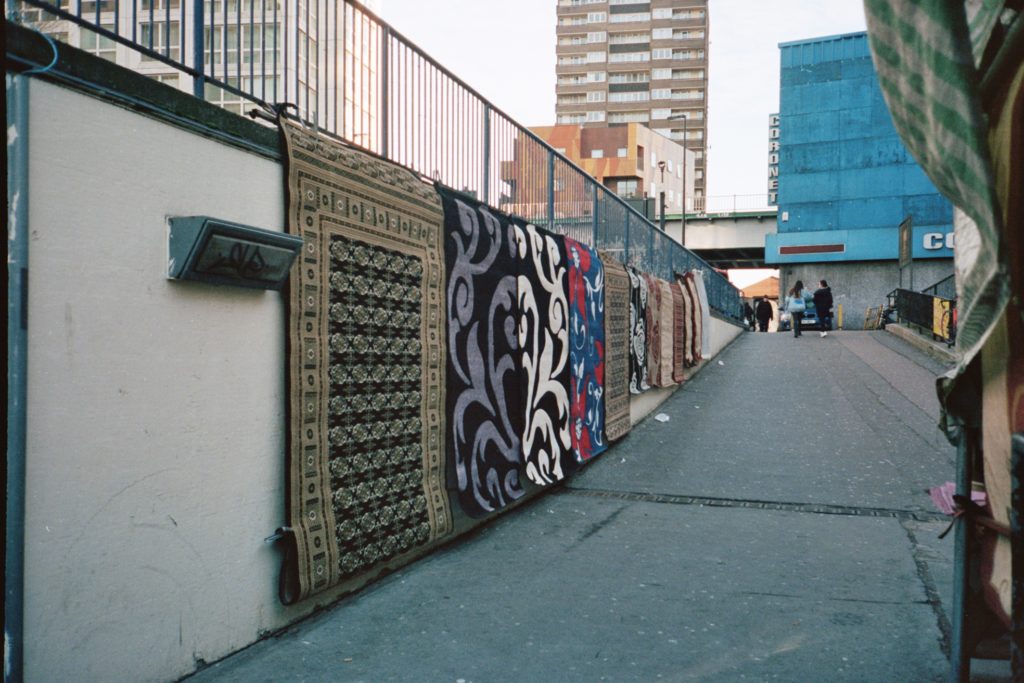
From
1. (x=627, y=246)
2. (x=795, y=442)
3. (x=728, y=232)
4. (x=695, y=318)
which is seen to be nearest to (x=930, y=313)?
(x=695, y=318)

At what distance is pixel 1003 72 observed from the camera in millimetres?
1897

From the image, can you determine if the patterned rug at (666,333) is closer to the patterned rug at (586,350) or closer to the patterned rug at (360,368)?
the patterned rug at (586,350)

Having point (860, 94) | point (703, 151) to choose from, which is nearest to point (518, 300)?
point (860, 94)

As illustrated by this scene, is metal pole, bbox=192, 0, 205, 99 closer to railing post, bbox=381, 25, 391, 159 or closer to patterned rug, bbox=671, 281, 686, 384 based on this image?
railing post, bbox=381, 25, 391, 159

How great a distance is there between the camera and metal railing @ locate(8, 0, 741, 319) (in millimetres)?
2963

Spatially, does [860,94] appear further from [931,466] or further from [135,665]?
[135,665]

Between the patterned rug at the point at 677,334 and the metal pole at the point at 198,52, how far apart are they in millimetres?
9518

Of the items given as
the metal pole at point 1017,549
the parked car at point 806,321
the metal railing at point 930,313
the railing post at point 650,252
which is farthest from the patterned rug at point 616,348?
the parked car at point 806,321

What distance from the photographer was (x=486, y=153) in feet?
20.8

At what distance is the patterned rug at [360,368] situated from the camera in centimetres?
347

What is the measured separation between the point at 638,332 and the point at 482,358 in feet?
16.1

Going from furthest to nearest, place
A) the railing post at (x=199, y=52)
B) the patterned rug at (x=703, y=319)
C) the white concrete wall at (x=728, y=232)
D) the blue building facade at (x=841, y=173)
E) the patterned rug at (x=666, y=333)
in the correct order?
the white concrete wall at (x=728, y=232) → the blue building facade at (x=841, y=173) → the patterned rug at (x=703, y=319) → the patterned rug at (x=666, y=333) → the railing post at (x=199, y=52)

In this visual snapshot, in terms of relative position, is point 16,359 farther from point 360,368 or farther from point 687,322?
point 687,322

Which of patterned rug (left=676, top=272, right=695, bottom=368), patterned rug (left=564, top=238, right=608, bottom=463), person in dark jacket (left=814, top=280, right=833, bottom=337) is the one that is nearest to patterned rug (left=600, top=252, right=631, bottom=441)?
patterned rug (left=564, top=238, right=608, bottom=463)
